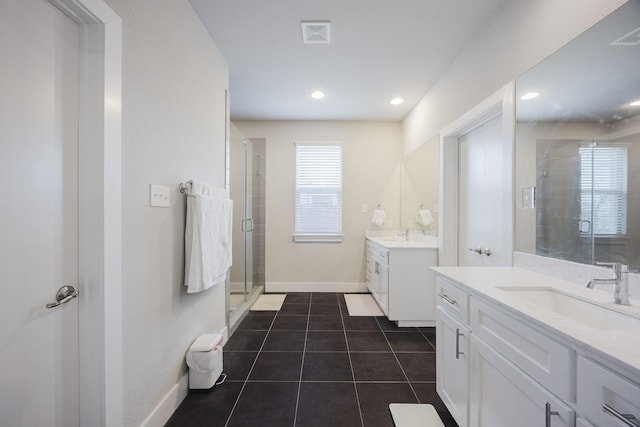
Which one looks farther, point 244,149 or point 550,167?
point 244,149

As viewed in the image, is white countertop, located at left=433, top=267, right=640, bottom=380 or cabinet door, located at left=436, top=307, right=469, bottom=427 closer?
white countertop, located at left=433, top=267, right=640, bottom=380

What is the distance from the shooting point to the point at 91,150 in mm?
1087

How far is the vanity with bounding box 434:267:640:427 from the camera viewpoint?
690 millimetres

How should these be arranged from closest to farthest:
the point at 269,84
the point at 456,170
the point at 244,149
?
the point at 456,170, the point at 269,84, the point at 244,149

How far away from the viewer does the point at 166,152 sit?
1.57 meters

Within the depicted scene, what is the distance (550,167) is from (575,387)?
114 cm

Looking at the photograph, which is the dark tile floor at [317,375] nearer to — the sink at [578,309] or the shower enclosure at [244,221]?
the shower enclosure at [244,221]

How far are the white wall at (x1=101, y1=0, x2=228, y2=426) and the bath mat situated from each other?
1339 millimetres

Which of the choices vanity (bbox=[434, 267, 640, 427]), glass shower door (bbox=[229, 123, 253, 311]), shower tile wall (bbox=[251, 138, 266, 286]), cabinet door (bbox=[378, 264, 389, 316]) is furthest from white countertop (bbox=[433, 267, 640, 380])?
shower tile wall (bbox=[251, 138, 266, 286])

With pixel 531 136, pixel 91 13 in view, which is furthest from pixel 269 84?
pixel 531 136

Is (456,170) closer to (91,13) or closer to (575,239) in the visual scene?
(575,239)

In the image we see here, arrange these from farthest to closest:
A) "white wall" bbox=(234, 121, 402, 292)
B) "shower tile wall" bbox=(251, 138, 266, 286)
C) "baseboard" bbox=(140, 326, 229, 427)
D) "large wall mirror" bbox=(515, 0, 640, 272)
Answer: "white wall" bbox=(234, 121, 402, 292) < "shower tile wall" bbox=(251, 138, 266, 286) < "baseboard" bbox=(140, 326, 229, 427) < "large wall mirror" bbox=(515, 0, 640, 272)

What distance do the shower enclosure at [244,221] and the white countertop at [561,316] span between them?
2.23 m

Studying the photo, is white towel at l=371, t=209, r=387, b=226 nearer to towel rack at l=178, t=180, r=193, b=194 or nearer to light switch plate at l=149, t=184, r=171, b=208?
towel rack at l=178, t=180, r=193, b=194
